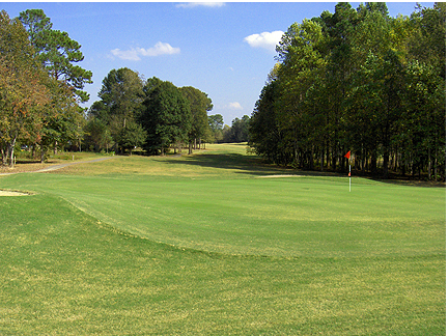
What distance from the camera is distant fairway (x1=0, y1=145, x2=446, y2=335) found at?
4.87 m

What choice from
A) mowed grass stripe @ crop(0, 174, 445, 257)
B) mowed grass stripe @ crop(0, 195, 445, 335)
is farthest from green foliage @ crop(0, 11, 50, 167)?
mowed grass stripe @ crop(0, 195, 445, 335)

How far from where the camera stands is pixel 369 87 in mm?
35625

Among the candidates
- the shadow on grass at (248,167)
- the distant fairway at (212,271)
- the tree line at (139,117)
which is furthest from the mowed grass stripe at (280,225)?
the tree line at (139,117)

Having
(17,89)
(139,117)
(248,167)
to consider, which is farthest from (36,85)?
(139,117)

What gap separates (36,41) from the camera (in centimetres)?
4662

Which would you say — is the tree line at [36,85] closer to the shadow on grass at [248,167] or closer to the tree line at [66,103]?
the tree line at [66,103]

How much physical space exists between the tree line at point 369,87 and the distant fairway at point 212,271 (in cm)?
2504

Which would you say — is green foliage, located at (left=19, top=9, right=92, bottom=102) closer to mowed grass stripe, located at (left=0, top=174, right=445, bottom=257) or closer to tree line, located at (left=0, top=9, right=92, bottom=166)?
tree line, located at (left=0, top=9, right=92, bottom=166)

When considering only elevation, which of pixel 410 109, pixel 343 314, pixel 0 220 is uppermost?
pixel 410 109

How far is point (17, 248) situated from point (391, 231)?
8927mm

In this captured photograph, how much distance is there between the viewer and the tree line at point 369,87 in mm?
32156

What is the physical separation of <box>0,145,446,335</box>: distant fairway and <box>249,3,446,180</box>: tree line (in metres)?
25.0

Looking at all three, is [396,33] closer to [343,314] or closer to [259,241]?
[259,241]

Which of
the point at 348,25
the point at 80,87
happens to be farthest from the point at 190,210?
the point at 80,87
